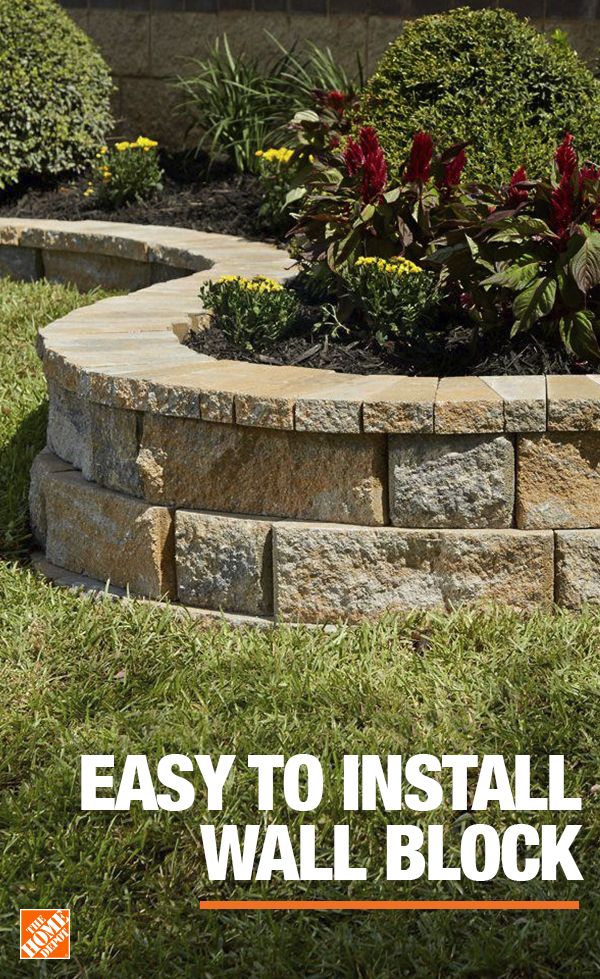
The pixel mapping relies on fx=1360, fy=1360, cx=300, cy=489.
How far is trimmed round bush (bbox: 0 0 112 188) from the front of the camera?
8.04 metres

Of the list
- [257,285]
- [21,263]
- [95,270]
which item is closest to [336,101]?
[257,285]

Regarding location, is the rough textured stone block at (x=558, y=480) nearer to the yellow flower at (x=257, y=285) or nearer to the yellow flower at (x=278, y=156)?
the yellow flower at (x=257, y=285)

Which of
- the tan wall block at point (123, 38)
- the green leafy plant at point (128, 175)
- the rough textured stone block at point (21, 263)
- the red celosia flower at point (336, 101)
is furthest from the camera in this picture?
the tan wall block at point (123, 38)

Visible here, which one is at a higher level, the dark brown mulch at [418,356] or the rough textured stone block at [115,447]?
the dark brown mulch at [418,356]

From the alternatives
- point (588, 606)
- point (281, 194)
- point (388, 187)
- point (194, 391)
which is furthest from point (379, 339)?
point (281, 194)

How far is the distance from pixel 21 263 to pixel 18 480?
3253 millimetres

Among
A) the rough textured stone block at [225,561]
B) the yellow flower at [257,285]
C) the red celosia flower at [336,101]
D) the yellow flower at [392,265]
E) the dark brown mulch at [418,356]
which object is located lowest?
the rough textured stone block at [225,561]

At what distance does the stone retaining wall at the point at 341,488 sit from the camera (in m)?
3.61

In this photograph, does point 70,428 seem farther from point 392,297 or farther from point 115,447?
point 392,297

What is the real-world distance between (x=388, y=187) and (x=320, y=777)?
2270 mm

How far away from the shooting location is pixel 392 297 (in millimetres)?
4348

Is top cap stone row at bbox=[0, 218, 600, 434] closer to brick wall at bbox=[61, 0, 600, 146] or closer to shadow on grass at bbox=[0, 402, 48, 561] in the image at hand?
shadow on grass at bbox=[0, 402, 48, 561]

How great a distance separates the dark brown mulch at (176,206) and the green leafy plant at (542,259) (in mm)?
3007

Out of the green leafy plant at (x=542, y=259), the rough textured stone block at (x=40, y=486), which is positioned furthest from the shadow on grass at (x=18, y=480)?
the green leafy plant at (x=542, y=259)
